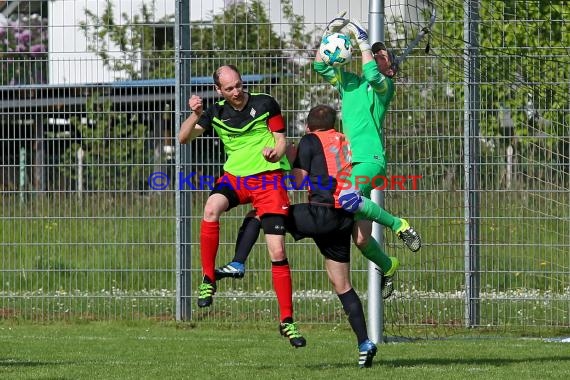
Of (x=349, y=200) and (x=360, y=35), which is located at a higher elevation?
(x=360, y=35)

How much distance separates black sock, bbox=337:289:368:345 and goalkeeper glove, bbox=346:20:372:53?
184 centimetres

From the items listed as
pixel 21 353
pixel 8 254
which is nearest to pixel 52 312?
pixel 8 254

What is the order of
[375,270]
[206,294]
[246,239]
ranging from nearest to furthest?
[206,294] → [246,239] → [375,270]

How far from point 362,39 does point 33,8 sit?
627 cm

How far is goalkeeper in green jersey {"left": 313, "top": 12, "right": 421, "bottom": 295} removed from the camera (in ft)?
31.5

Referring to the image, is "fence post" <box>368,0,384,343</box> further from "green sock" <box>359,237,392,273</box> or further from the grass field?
"green sock" <box>359,237,392,273</box>

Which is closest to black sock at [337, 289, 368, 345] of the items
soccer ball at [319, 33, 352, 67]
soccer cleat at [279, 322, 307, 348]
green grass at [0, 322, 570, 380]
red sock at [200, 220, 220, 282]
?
green grass at [0, 322, 570, 380]

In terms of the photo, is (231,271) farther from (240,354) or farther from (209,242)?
(240,354)

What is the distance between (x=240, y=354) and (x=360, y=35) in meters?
3.17

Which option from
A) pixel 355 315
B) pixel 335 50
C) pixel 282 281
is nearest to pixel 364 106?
pixel 335 50

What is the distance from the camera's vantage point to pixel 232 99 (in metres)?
9.63

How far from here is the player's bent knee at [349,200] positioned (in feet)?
31.0

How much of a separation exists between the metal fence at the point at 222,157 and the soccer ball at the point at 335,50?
2973mm

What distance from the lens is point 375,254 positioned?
9969 mm
